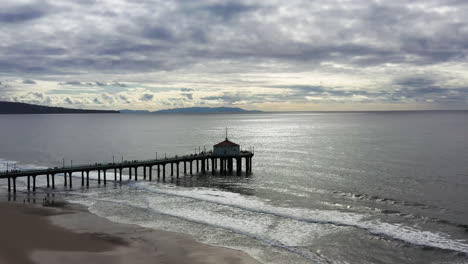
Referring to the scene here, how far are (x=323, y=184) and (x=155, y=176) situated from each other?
1080 inches

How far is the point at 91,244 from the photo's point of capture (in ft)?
103

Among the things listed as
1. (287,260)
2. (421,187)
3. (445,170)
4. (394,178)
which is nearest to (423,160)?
(445,170)

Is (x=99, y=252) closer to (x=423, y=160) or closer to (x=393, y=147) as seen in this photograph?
(x=423, y=160)

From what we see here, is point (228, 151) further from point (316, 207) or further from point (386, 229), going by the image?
point (386, 229)

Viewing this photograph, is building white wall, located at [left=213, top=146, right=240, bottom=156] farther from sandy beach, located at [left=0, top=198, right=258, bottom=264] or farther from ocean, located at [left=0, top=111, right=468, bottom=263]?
sandy beach, located at [left=0, top=198, right=258, bottom=264]

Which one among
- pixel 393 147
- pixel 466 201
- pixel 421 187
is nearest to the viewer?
pixel 466 201

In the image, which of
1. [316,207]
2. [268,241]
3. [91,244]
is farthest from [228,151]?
[91,244]

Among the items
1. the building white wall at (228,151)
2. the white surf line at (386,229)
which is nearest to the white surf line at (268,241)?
the white surf line at (386,229)

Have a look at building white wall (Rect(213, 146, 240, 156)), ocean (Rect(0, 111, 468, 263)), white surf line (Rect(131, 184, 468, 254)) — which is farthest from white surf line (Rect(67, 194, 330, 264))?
building white wall (Rect(213, 146, 240, 156))

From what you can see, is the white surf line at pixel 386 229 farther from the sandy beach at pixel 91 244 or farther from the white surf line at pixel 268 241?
the sandy beach at pixel 91 244

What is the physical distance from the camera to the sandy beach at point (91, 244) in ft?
93.0

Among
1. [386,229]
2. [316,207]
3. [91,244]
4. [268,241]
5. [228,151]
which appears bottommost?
[91,244]

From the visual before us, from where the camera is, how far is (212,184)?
5609cm

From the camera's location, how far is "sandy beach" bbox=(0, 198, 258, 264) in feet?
93.0
